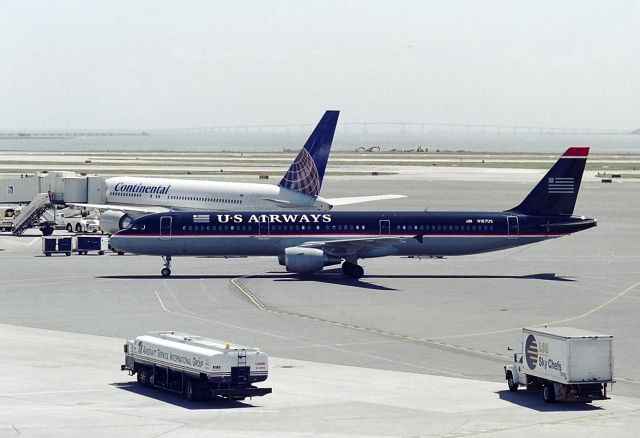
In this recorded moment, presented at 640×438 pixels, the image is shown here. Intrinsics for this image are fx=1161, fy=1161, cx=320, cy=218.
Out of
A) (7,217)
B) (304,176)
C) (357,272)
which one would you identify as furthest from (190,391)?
(7,217)

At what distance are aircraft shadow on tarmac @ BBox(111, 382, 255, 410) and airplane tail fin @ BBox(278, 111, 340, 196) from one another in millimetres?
52262

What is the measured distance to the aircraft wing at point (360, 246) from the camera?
69562 millimetres

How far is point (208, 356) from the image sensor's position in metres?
35.7

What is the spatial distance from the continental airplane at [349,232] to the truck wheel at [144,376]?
3082cm

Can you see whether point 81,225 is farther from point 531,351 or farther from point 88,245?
point 531,351

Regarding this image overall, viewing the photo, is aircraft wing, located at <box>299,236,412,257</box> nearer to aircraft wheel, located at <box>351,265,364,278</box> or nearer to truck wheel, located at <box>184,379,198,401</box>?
aircraft wheel, located at <box>351,265,364,278</box>

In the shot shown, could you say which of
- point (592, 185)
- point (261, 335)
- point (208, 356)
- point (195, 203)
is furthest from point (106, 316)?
point (592, 185)

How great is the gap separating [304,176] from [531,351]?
54.3 meters

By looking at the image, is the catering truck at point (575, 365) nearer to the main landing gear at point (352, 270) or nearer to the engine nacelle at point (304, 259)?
the engine nacelle at point (304, 259)

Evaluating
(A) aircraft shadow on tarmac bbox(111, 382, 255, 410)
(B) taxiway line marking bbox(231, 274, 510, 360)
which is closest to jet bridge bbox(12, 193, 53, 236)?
(B) taxiway line marking bbox(231, 274, 510, 360)

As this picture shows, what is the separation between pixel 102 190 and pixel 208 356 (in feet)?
213

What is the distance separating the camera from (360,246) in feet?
229

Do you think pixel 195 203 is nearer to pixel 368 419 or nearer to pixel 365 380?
→ pixel 365 380

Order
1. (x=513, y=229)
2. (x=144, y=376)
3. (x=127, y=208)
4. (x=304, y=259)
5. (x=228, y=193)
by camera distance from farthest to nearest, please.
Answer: (x=228, y=193), (x=127, y=208), (x=513, y=229), (x=304, y=259), (x=144, y=376)
